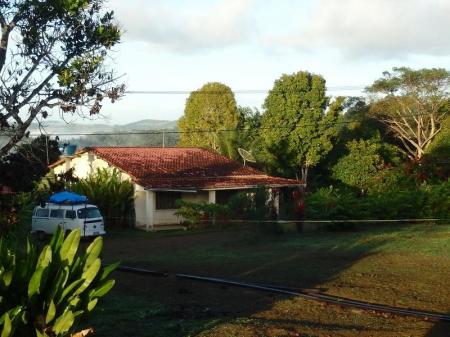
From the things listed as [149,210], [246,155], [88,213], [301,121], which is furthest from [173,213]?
[301,121]

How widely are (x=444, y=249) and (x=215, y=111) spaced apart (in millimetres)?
37690

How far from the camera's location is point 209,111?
58.0m

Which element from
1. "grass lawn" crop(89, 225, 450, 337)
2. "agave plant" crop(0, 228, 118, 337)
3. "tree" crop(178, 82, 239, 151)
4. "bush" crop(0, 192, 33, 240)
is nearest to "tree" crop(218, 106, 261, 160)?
"tree" crop(178, 82, 239, 151)

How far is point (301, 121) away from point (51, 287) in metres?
37.4

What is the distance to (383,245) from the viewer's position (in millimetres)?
23484

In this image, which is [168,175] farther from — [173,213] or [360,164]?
[360,164]

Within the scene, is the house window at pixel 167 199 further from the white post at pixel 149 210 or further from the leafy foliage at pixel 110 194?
the leafy foliage at pixel 110 194

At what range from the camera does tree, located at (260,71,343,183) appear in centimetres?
4403

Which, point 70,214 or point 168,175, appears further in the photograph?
point 168,175

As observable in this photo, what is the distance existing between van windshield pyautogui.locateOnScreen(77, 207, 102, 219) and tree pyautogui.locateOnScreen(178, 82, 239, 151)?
2766cm

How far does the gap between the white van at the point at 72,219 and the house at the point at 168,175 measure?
286 centimetres

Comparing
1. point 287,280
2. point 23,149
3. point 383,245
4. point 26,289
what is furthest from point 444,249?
point 26,289

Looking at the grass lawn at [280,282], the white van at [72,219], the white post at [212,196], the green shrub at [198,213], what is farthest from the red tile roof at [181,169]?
the grass lawn at [280,282]

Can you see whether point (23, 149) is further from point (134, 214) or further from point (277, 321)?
point (134, 214)
